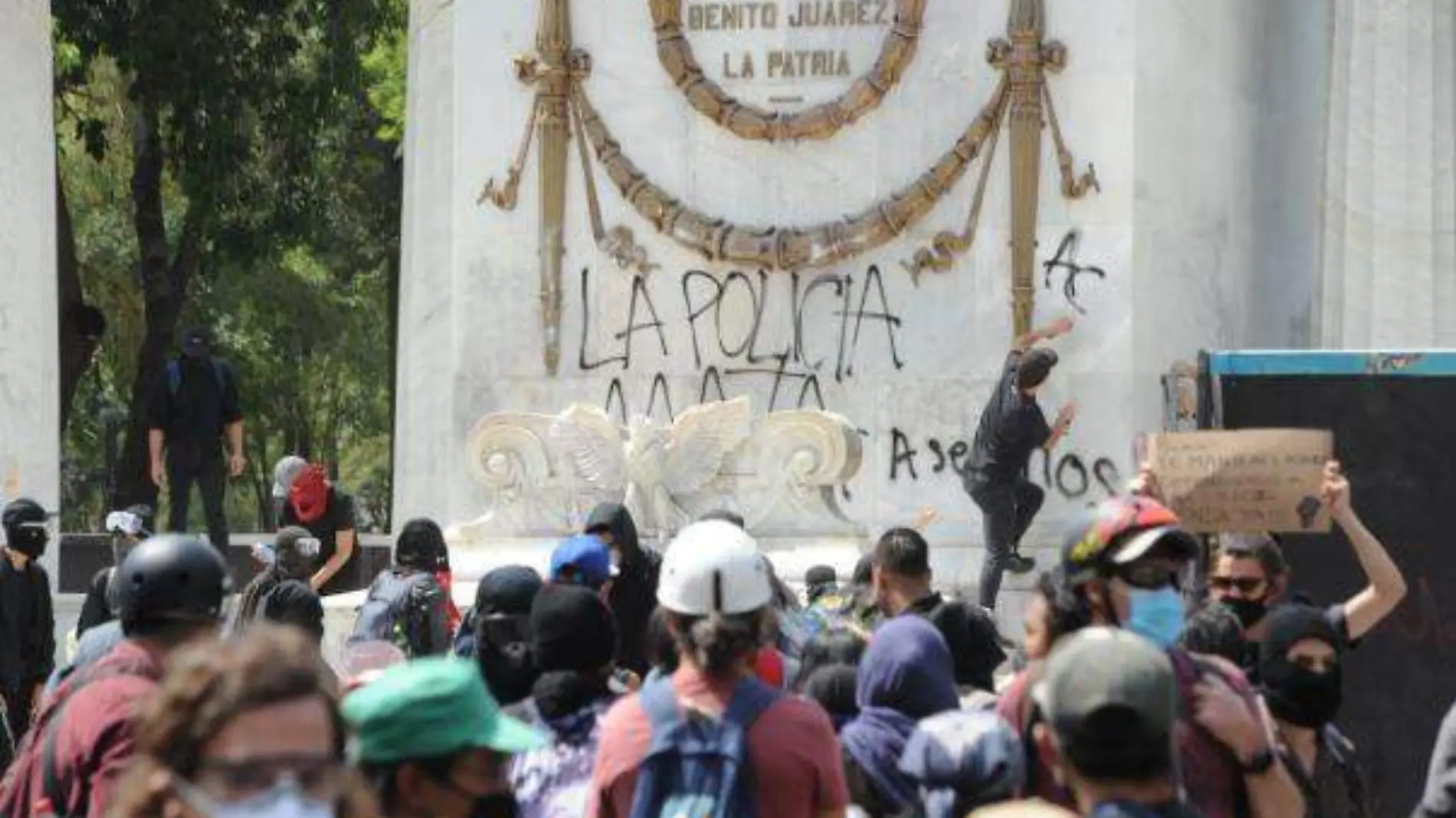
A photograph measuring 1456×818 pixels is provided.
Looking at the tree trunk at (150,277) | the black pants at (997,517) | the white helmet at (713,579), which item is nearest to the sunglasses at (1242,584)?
the white helmet at (713,579)

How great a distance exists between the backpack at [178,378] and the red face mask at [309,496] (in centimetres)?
318

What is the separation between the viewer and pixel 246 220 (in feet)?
121

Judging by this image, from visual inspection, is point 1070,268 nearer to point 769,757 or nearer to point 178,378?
point 178,378

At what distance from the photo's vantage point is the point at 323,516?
65.4 feet

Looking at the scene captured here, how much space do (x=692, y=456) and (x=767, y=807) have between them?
1178cm

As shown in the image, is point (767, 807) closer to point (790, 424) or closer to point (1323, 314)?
point (790, 424)

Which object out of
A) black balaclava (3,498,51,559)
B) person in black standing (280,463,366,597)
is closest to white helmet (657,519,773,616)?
black balaclava (3,498,51,559)

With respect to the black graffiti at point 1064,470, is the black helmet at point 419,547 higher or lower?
lower

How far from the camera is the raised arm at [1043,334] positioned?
19.2 m

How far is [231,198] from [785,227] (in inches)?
667

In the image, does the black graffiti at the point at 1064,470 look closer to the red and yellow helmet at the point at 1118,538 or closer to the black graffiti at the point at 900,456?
the black graffiti at the point at 900,456

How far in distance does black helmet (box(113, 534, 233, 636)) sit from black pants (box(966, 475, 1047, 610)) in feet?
35.0

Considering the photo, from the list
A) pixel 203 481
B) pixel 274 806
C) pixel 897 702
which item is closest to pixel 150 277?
pixel 203 481

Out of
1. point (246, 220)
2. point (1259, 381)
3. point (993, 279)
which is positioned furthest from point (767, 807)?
point (246, 220)
